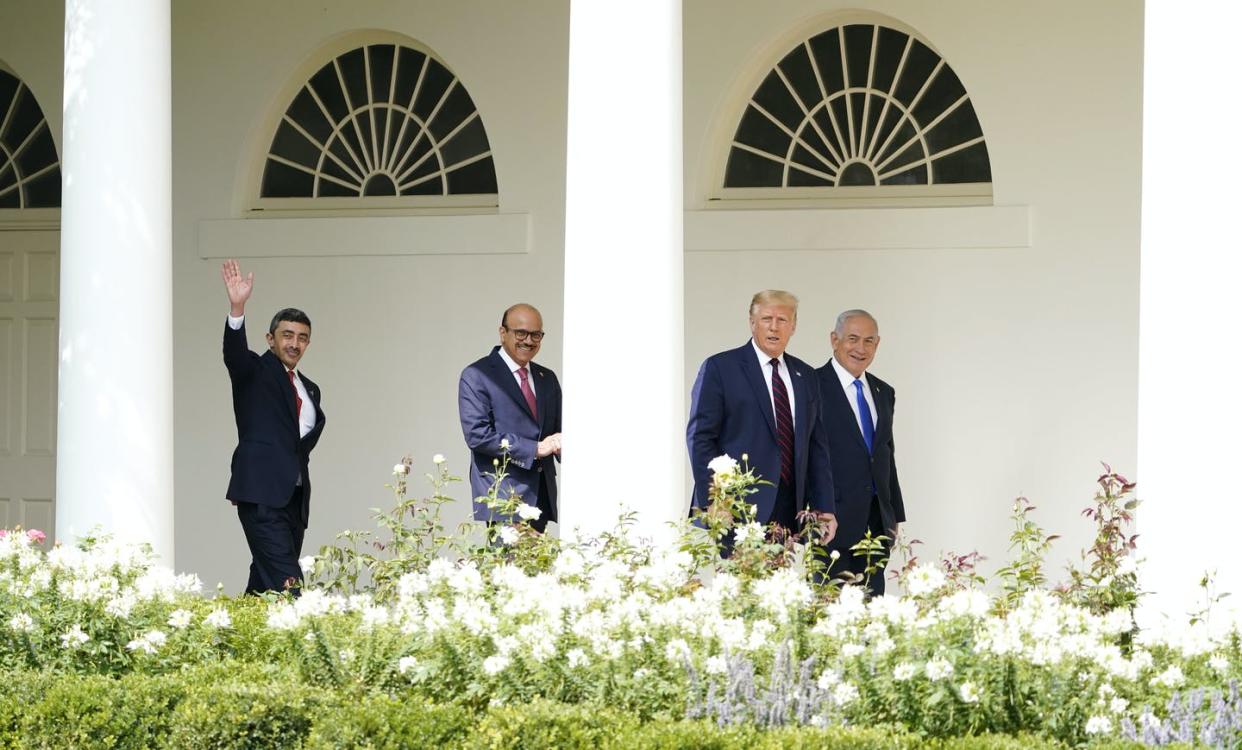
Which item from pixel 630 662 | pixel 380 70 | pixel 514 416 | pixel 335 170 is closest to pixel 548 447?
pixel 514 416

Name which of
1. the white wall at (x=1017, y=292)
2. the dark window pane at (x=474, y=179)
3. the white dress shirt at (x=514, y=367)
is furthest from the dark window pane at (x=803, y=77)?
the white dress shirt at (x=514, y=367)

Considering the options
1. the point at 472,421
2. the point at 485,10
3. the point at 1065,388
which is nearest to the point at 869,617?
Answer: the point at 472,421

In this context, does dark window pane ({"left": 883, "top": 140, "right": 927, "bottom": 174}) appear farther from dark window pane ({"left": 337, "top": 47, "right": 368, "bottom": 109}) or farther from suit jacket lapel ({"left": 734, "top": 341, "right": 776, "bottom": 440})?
dark window pane ({"left": 337, "top": 47, "right": 368, "bottom": 109})

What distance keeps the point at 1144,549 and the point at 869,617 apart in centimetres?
163

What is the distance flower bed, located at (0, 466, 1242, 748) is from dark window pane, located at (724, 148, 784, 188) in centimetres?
521

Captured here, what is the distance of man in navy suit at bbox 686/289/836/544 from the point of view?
8008 millimetres

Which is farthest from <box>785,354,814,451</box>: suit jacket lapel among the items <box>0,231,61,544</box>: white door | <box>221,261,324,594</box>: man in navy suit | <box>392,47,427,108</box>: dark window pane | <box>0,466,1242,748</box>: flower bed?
<box>0,231,61,544</box>: white door

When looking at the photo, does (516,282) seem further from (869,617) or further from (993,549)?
(869,617)

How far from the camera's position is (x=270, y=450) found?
29.0 ft

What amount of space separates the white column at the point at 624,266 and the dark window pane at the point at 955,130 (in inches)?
165

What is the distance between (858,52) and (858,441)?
10.4ft

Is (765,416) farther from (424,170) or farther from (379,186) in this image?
(379,186)

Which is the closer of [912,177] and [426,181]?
[912,177]

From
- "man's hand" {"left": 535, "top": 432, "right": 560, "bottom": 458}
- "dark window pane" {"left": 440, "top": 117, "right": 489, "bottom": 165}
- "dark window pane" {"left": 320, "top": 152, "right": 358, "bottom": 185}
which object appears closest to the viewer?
"man's hand" {"left": 535, "top": 432, "right": 560, "bottom": 458}
